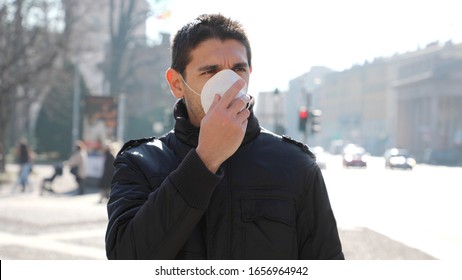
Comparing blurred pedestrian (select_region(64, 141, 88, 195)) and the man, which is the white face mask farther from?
blurred pedestrian (select_region(64, 141, 88, 195))

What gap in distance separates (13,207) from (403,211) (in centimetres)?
825

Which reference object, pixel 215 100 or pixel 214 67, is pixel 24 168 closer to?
pixel 214 67

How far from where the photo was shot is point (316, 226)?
5.85 feet

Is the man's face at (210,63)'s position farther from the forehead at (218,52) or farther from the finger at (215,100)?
the finger at (215,100)

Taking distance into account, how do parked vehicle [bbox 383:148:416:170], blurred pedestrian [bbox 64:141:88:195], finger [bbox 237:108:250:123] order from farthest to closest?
parked vehicle [bbox 383:148:416:170], blurred pedestrian [bbox 64:141:88:195], finger [bbox 237:108:250:123]

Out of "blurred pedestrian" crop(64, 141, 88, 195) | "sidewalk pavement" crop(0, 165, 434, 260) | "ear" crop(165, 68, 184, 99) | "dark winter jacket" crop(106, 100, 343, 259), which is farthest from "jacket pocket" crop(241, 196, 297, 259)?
"blurred pedestrian" crop(64, 141, 88, 195)

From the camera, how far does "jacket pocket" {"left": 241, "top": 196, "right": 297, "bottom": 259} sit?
1700 mm

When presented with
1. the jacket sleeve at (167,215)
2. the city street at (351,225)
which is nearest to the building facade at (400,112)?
the city street at (351,225)

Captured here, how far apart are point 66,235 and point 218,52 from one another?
29.7 ft

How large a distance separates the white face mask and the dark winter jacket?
5.5 inches

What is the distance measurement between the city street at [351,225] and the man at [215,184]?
2843 millimetres

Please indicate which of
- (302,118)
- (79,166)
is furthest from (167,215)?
(302,118)

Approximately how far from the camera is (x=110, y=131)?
78.4 ft

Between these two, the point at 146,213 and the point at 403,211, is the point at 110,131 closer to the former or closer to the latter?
the point at 403,211
